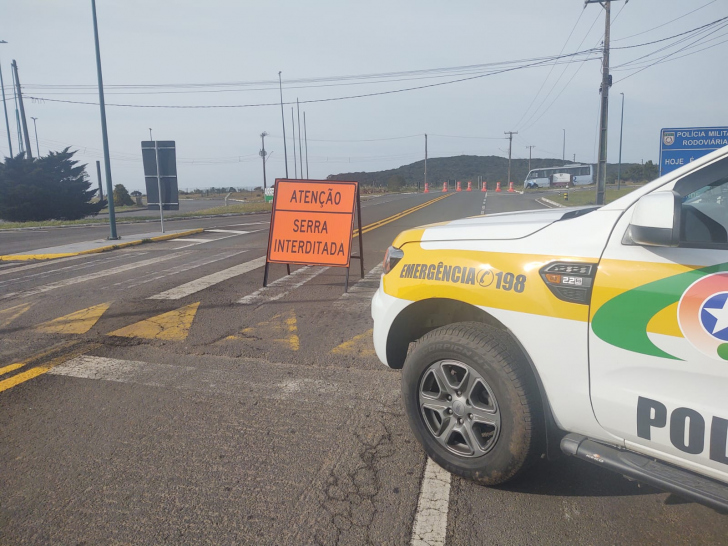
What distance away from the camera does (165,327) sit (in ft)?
20.6

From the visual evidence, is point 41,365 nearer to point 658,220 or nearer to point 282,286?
point 282,286

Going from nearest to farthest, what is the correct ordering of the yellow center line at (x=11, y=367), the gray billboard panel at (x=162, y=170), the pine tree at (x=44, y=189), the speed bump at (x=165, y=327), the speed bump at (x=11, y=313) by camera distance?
1. the yellow center line at (x=11, y=367)
2. the speed bump at (x=165, y=327)
3. the speed bump at (x=11, y=313)
4. the gray billboard panel at (x=162, y=170)
5. the pine tree at (x=44, y=189)

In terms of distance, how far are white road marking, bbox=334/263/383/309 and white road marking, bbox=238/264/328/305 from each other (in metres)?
0.90

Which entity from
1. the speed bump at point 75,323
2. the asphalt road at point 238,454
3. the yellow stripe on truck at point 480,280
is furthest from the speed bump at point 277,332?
the yellow stripe on truck at point 480,280

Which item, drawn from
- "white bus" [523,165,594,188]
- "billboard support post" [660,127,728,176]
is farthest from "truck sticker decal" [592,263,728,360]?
"white bus" [523,165,594,188]

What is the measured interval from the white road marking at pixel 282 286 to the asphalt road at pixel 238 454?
1083 millimetres

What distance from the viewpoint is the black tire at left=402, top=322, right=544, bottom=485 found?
2666 mm

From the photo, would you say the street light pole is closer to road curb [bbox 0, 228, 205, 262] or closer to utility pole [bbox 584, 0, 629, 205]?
road curb [bbox 0, 228, 205, 262]

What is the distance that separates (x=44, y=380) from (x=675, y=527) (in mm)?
4608

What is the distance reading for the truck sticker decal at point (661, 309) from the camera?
209 centimetres

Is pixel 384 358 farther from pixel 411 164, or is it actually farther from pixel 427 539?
pixel 411 164

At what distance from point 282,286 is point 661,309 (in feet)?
22.8

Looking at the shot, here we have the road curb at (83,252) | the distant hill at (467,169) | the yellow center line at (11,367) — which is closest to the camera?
the yellow center line at (11,367)

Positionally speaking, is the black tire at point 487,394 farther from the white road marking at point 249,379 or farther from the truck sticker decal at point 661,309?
the white road marking at point 249,379
